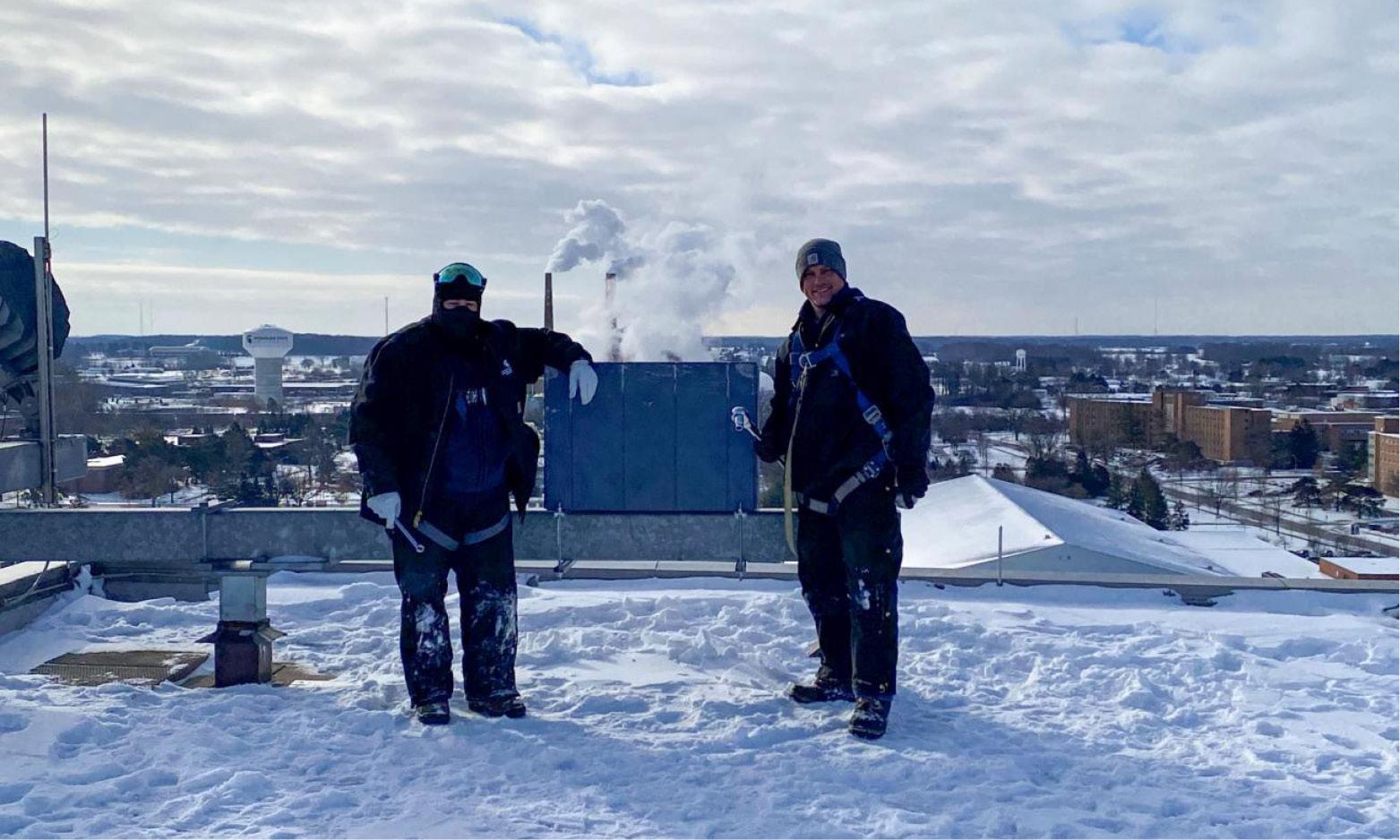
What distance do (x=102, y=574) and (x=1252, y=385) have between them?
4562 centimetres

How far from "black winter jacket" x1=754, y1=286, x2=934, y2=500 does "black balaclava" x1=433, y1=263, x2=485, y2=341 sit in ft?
4.88

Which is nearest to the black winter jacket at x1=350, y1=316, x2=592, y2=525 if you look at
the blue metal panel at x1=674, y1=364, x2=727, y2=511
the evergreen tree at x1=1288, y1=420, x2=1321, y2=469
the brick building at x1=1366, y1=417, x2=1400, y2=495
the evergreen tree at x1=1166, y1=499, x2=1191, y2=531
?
the blue metal panel at x1=674, y1=364, x2=727, y2=511

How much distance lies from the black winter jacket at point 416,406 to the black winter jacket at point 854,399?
1.30 meters

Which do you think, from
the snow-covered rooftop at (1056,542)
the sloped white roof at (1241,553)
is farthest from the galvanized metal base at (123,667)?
the sloped white roof at (1241,553)

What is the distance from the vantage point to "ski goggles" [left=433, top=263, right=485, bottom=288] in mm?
5012

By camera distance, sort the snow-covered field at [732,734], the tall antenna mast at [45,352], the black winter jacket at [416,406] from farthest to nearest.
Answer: the tall antenna mast at [45,352], the black winter jacket at [416,406], the snow-covered field at [732,734]

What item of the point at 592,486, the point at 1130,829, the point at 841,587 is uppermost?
the point at 592,486

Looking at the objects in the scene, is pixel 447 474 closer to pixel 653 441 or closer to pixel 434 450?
pixel 434 450

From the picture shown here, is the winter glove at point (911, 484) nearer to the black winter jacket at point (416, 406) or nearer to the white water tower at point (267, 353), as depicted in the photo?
the black winter jacket at point (416, 406)

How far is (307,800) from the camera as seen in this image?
4109mm

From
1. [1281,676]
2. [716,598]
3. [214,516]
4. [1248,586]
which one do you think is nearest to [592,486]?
[716,598]

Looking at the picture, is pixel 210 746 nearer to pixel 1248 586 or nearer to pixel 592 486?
pixel 592 486

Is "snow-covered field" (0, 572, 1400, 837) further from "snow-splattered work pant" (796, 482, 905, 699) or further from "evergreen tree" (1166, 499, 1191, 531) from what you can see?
"evergreen tree" (1166, 499, 1191, 531)

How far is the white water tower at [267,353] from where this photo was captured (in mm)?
38469
